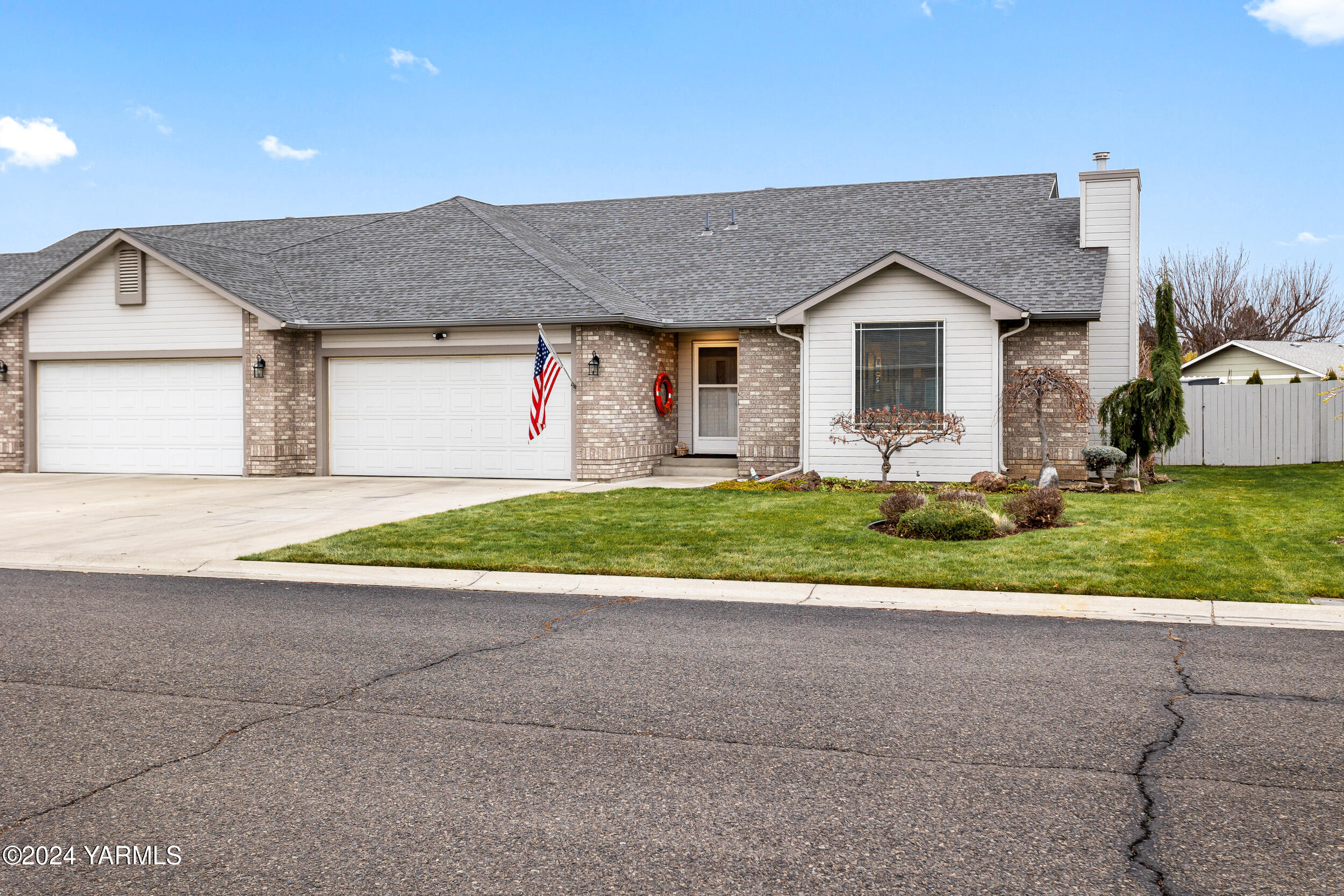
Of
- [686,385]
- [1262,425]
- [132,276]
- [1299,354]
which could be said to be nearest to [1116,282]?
[1262,425]

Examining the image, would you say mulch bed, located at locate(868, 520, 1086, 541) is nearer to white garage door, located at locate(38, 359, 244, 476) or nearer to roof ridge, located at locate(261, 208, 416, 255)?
white garage door, located at locate(38, 359, 244, 476)

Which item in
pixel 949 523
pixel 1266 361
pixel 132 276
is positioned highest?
pixel 132 276

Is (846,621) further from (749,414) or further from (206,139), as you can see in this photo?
(206,139)

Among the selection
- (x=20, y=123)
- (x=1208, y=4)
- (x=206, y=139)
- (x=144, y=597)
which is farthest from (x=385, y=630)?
(x=20, y=123)

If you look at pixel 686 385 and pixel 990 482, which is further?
pixel 686 385

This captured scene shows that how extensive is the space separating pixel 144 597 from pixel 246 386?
42.6ft

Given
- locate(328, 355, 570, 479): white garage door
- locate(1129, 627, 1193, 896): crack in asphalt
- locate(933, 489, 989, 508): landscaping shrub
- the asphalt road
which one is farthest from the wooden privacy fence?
locate(1129, 627, 1193, 896): crack in asphalt

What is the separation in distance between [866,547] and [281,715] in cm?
717

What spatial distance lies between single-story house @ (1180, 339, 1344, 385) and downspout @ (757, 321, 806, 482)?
85.7ft

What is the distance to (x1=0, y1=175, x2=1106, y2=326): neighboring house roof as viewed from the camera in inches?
794

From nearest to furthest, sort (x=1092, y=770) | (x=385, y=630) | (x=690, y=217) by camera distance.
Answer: (x=1092, y=770)
(x=385, y=630)
(x=690, y=217)

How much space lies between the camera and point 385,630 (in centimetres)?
762

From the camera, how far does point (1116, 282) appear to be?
1997 centimetres

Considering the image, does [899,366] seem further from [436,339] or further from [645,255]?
[436,339]
